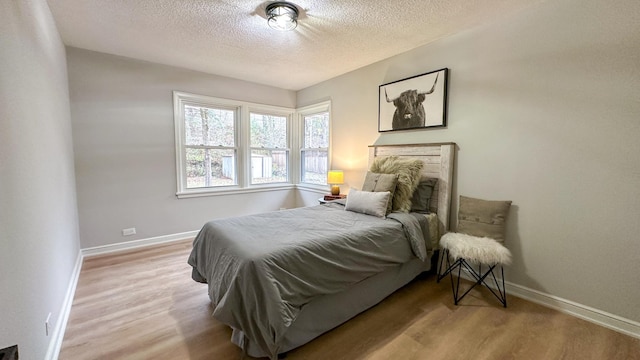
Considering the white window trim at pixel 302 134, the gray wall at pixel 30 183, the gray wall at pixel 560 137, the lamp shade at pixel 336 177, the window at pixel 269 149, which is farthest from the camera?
the window at pixel 269 149

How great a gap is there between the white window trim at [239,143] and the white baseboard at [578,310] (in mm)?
3572

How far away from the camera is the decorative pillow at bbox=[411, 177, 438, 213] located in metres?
2.77

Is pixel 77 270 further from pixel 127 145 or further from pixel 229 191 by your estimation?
pixel 229 191

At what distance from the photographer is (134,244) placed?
3.40 metres

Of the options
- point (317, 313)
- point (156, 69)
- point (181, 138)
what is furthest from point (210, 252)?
point (156, 69)

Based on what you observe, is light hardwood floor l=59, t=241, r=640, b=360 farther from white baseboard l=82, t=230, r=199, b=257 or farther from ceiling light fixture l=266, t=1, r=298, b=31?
ceiling light fixture l=266, t=1, r=298, b=31

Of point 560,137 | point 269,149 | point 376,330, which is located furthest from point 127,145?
point 560,137

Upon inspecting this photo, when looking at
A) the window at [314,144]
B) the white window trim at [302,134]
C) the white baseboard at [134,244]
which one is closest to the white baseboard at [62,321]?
the white baseboard at [134,244]

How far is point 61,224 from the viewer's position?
2.15 meters

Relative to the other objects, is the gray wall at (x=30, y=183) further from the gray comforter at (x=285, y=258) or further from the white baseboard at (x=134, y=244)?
the white baseboard at (x=134, y=244)

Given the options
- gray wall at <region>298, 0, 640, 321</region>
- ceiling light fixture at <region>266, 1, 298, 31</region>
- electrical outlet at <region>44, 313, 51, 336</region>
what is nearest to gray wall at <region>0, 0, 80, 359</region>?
electrical outlet at <region>44, 313, 51, 336</region>

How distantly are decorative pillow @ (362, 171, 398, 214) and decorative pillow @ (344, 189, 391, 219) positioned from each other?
9 centimetres

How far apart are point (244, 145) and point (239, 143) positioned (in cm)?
9

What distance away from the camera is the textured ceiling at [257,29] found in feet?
6.98
